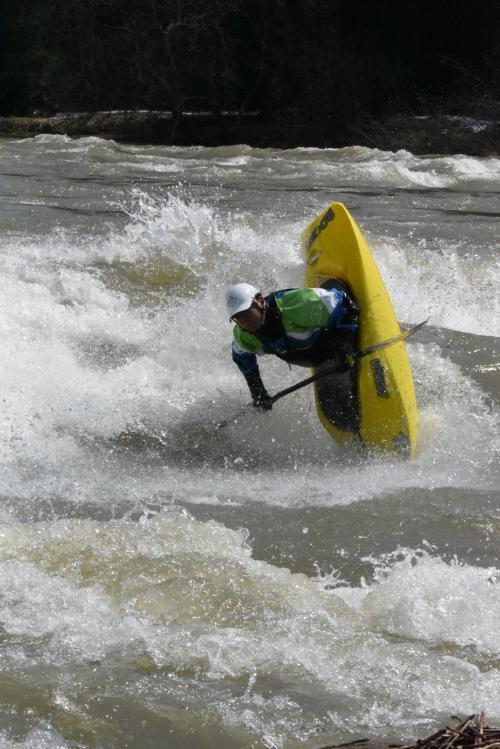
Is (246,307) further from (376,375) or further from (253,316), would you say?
(376,375)

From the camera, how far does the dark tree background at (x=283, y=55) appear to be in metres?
22.9

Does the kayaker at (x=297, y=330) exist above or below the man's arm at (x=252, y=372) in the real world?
above

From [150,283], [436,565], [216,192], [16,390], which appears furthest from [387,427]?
[216,192]

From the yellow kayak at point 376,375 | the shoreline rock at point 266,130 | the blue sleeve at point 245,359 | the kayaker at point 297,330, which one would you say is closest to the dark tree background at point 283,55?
the shoreline rock at point 266,130

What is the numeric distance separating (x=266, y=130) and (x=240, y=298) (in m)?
18.3

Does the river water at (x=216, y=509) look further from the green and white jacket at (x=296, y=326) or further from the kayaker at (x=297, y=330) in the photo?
the green and white jacket at (x=296, y=326)

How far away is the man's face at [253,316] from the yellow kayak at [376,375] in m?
0.70

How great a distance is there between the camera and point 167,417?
6.10m

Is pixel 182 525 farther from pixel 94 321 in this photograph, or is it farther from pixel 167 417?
pixel 94 321

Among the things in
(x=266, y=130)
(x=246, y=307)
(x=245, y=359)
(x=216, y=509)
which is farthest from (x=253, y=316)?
(x=266, y=130)

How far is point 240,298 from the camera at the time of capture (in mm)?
5039

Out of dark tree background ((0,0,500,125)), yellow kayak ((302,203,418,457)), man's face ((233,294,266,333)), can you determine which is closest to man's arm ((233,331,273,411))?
man's face ((233,294,266,333))

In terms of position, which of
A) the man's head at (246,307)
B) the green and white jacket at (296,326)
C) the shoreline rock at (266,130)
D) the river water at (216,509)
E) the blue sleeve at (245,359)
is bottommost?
the shoreline rock at (266,130)

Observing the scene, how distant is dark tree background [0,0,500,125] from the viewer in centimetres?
2291
